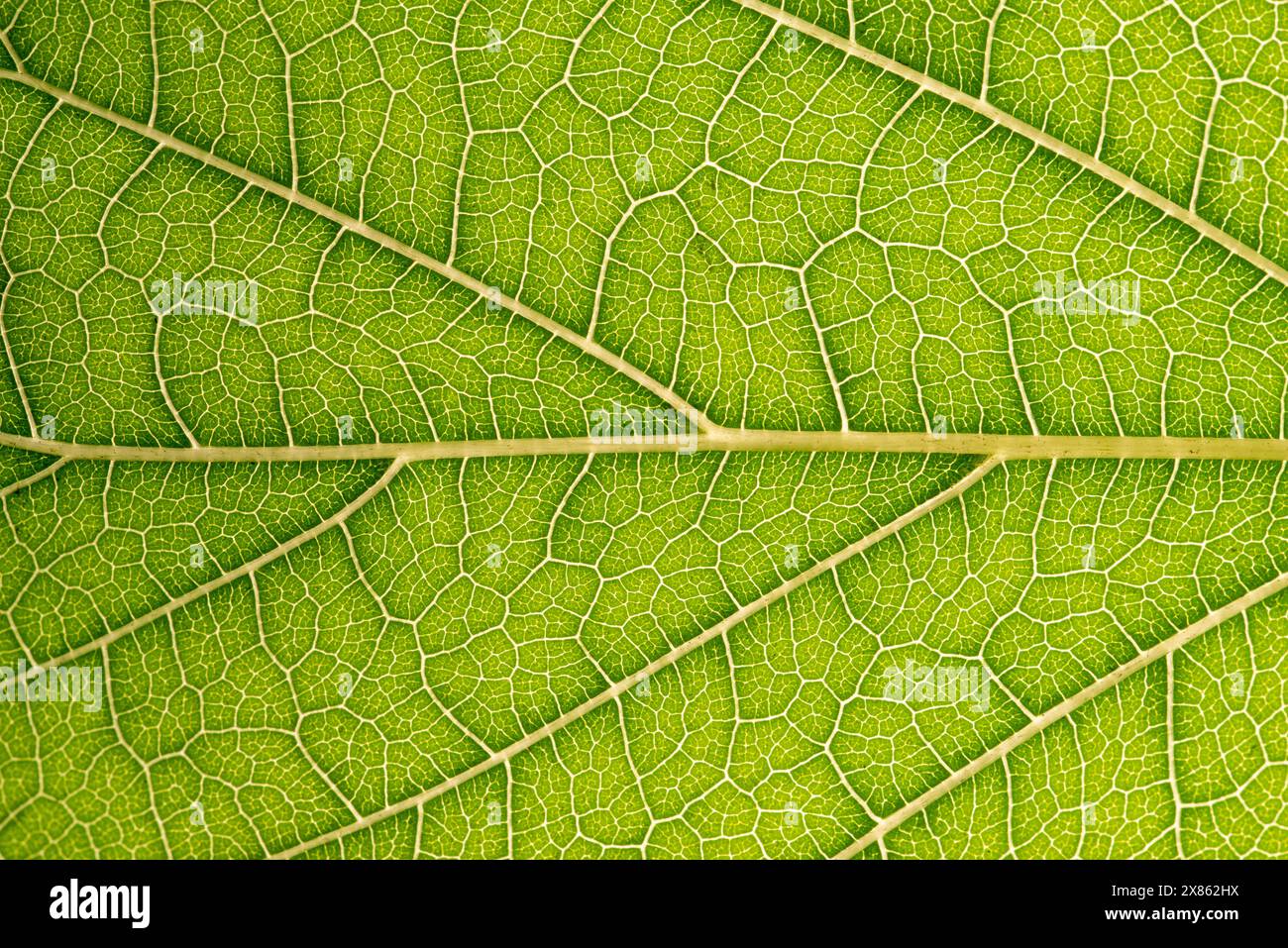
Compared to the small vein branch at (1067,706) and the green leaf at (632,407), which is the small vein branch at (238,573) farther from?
the small vein branch at (1067,706)

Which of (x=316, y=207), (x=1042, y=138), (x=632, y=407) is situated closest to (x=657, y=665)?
(x=632, y=407)

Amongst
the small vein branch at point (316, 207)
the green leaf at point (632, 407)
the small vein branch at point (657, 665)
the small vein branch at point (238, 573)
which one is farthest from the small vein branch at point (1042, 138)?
the small vein branch at point (238, 573)

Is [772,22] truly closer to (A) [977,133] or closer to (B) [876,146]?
(B) [876,146]

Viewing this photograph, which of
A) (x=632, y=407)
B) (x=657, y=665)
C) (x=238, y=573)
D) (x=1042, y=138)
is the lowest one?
(x=657, y=665)

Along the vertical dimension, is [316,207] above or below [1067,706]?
above

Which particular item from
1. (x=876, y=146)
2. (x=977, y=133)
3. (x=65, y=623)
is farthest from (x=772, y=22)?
(x=65, y=623)

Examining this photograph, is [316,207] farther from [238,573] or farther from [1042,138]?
[1042,138]

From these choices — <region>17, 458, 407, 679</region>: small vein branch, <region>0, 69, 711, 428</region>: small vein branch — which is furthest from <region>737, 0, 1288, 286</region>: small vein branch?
<region>17, 458, 407, 679</region>: small vein branch

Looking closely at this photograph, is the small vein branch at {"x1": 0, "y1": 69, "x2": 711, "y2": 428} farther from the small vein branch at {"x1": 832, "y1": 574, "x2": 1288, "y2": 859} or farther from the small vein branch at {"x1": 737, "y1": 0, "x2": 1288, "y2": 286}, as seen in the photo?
the small vein branch at {"x1": 832, "y1": 574, "x2": 1288, "y2": 859}

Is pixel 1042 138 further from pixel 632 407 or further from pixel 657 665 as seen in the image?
pixel 657 665
